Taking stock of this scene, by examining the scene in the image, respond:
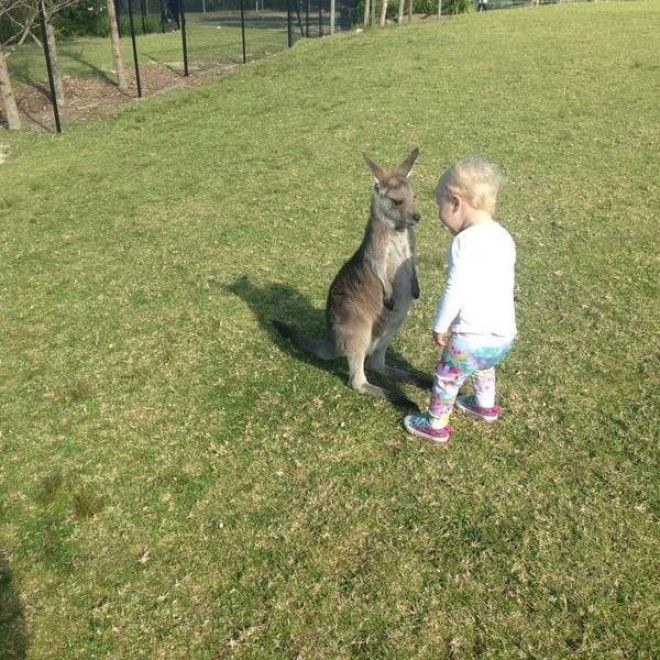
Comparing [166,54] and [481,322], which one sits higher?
[481,322]

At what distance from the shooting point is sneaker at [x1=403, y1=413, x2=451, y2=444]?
12.8 feet

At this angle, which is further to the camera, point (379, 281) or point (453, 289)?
point (379, 281)

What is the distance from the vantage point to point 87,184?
→ 8898mm

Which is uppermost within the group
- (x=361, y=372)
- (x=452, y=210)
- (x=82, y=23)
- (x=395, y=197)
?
(x=452, y=210)

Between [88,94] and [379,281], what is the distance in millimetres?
12497

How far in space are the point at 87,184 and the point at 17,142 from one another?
313 centimetres

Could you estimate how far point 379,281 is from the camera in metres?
4.12

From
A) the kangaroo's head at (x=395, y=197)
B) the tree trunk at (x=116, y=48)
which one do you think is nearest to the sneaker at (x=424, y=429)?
the kangaroo's head at (x=395, y=197)

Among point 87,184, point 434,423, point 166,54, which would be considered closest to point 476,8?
point 166,54

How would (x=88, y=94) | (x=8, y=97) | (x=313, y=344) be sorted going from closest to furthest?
(x=313, y=344) < (x=8, y=97) < (x=88, y=94)

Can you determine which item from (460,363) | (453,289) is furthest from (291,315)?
(453,289)

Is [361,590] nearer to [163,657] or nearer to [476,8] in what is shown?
[163,657]

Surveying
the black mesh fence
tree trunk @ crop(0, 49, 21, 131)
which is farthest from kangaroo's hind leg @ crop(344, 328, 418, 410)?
the black mesh fence

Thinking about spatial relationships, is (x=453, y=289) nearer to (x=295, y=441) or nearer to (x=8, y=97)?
(x=295, y=441)
